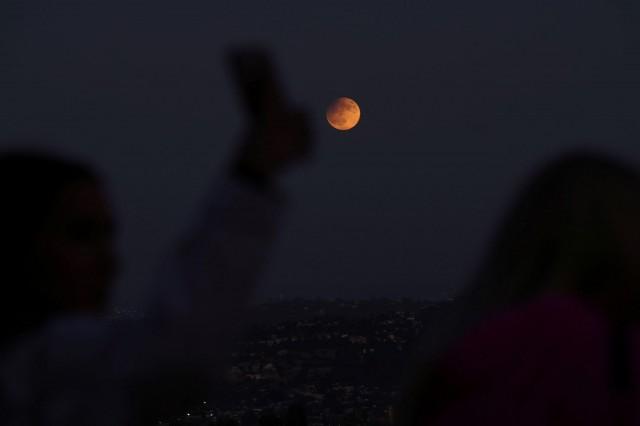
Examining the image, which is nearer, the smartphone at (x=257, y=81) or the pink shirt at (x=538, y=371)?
the smartphone at (x=257, y=81)

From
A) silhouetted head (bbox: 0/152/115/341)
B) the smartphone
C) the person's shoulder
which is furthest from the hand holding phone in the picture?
the person's shoulder

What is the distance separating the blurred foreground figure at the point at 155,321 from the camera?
1.57m

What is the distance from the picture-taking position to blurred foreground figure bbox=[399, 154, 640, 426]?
192 cm

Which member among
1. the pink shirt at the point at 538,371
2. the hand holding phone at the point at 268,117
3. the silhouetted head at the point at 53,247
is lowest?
the pink shirt at the point at 538,371

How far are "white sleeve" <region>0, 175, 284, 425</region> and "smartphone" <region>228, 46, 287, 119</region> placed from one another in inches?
5.8

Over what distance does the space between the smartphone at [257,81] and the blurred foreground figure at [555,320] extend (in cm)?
78

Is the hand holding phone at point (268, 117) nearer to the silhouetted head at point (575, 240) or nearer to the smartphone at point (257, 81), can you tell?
the smartphone at point (257, 81)

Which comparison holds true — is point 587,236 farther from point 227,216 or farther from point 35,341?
point 35,341

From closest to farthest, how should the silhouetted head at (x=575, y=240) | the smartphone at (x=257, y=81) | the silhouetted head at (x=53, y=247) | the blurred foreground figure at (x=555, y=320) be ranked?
the smartphone at (x=257, y=81) < the silhouetted head at (x=53, y=247) < the blurred foreground figure at (x=555, y=320) < the silhouetted head at (x=575, y=240)

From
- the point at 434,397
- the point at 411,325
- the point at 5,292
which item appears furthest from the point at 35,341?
the point at 411,325

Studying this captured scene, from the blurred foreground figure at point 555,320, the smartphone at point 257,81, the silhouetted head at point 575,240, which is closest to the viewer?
the smartphone at point 257,81

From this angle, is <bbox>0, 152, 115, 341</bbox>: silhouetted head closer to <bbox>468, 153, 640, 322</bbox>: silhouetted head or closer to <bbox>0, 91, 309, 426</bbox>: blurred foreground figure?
<bbox>0, 91, 309, 426</bbox>: blurred foreground figure

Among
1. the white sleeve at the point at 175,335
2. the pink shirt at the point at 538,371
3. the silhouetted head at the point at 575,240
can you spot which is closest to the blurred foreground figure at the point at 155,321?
the white sleeve at the point at 175,335

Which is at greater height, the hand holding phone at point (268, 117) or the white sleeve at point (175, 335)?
the hand holding phone at point (268, 117)
